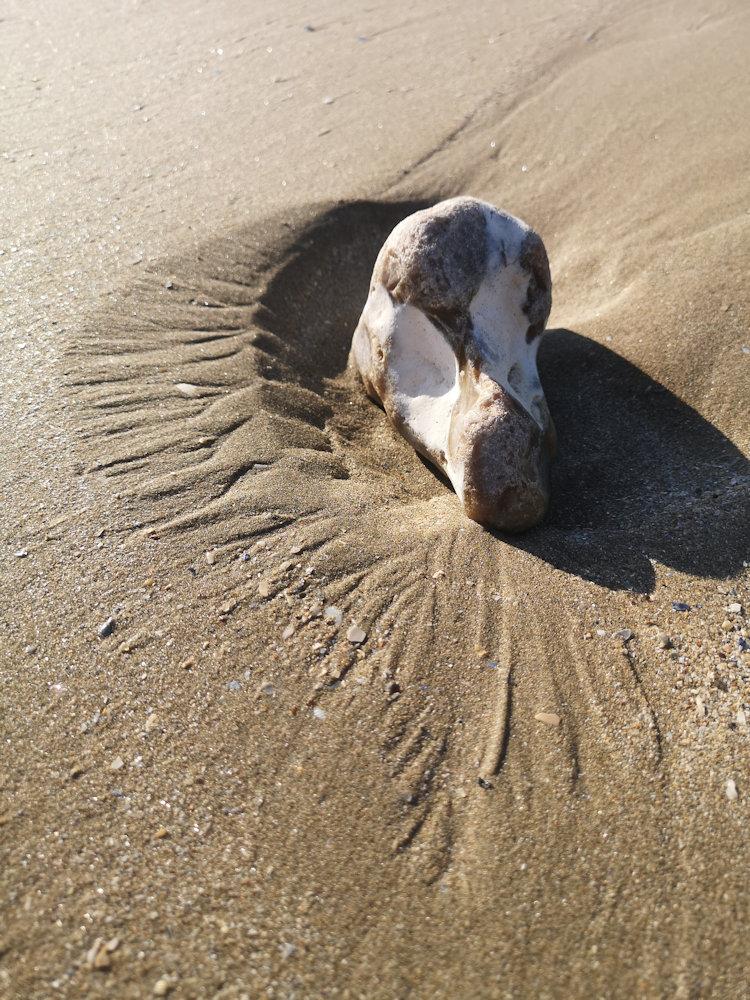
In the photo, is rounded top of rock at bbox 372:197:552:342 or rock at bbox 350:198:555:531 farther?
rounded top of rock at bbox 372:197:552:342

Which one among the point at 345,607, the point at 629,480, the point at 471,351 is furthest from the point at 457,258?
the point at 345,607

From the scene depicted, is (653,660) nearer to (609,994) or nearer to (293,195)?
(609,994)

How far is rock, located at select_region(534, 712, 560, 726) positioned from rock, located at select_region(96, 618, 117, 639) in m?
1.07

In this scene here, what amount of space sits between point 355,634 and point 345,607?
9 centimetres

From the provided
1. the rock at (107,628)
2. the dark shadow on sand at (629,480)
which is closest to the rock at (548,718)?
the dark shadow on sand at (629,480)

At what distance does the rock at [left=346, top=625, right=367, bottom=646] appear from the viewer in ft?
6.81

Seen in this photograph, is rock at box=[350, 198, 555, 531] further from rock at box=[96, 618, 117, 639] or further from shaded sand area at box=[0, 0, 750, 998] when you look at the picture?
rock at box=[96, 618, 117, 639]

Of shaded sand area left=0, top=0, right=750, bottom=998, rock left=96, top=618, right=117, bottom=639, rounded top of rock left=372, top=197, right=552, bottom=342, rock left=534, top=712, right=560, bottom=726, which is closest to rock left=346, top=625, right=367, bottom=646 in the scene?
shaded sand area left=0, top=0, right=750, bottom=998

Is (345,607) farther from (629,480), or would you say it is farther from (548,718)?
(629,480)

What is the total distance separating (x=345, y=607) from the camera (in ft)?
7.06

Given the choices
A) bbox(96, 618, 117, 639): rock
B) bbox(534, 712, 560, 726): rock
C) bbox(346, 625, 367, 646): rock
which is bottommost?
bbox(534, 712, 560, 726): rock

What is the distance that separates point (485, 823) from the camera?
174 cm

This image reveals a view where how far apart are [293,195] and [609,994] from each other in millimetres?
3501

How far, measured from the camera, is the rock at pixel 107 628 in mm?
2057
